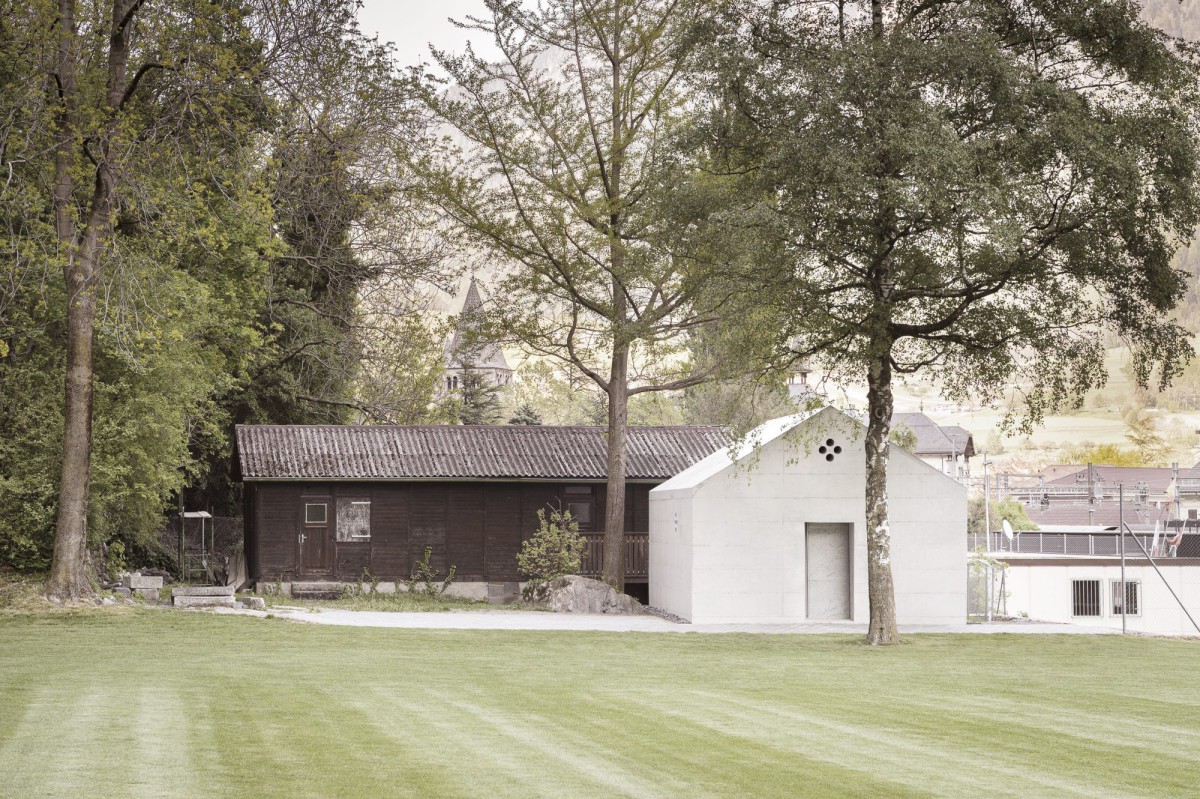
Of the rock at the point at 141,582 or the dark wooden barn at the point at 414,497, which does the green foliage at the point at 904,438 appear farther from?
the rock at the point at 141,582

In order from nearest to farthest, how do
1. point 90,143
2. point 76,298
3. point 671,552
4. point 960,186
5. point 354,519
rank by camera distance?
point 960,186 → point 90,143 → point 76,298 → point 671,552 → point 354,519

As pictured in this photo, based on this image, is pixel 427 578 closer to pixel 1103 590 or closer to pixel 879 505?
pixel 879 505

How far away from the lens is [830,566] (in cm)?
2727

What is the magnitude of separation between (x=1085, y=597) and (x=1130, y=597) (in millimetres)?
1459

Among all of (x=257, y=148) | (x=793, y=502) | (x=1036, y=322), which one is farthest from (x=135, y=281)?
(x=1036, y=322)

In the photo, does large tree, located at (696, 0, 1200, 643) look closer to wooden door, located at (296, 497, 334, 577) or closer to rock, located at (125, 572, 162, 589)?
wooden door, located at (296, 497, 334, 577)

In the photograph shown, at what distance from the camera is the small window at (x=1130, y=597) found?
4069 centimetres

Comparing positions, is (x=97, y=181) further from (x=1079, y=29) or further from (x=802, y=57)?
(x=1079, y=29)

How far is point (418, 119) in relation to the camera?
1249 inches

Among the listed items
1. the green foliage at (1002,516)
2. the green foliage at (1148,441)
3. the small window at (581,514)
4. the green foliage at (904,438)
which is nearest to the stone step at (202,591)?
the small window at (581,514)

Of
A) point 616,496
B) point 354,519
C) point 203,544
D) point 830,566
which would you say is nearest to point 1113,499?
point 616,496

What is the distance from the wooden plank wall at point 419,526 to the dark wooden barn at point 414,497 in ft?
0.08

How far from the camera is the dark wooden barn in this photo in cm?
3191

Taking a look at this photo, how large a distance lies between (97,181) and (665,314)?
12599 millimetres
